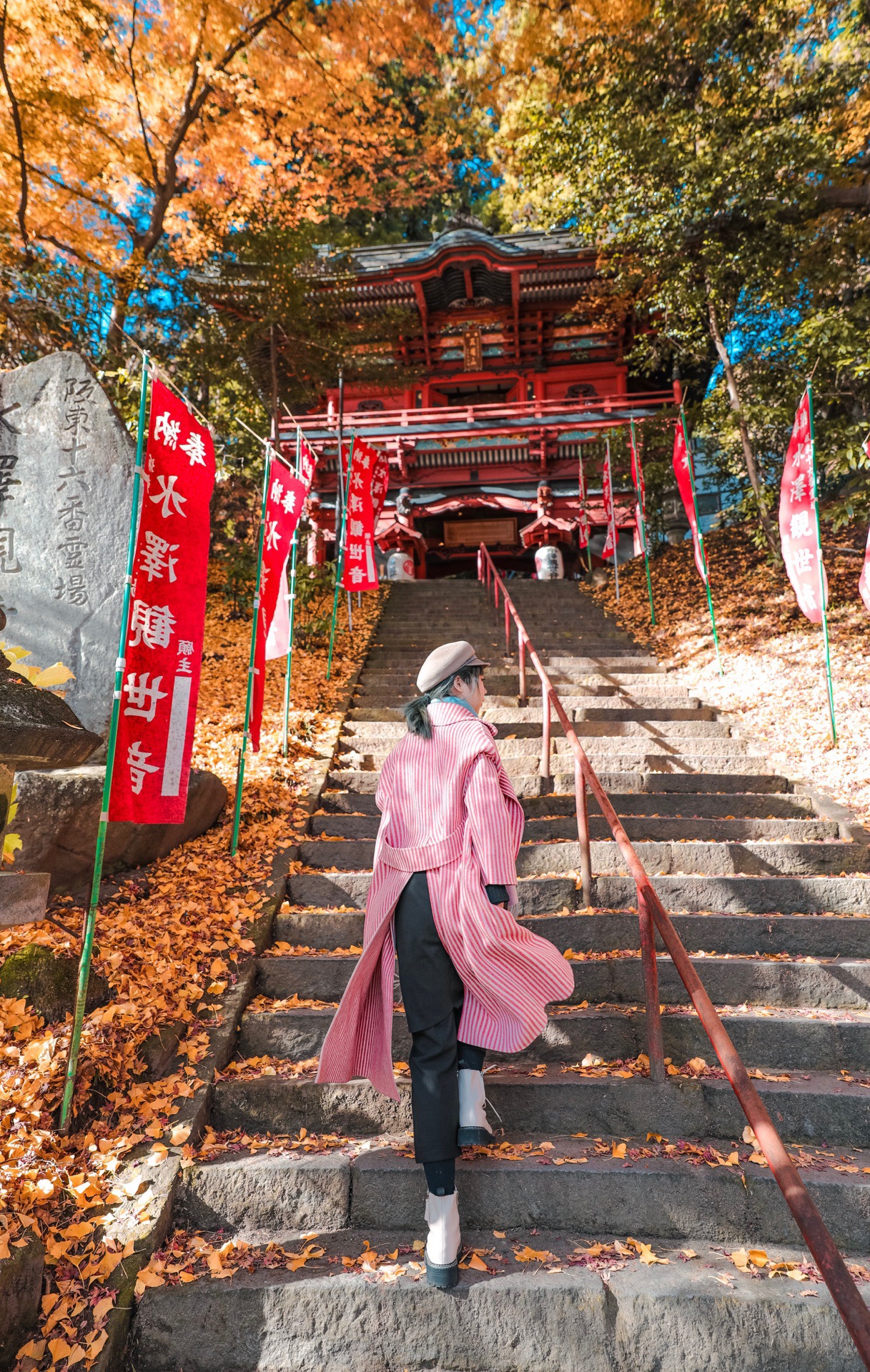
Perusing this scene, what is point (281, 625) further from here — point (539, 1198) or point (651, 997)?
point (539, 1198)

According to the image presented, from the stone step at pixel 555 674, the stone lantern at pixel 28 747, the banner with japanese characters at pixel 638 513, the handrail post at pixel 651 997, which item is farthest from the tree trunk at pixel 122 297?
the handrail post at pixel 651 997

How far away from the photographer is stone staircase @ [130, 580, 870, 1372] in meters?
2.12

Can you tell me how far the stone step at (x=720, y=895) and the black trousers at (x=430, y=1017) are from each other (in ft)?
5.26

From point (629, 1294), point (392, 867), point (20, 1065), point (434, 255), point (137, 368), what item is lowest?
point (629, 1294)

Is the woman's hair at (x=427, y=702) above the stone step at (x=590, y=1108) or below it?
above

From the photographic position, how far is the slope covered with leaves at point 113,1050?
7.28 ft

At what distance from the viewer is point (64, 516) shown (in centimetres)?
467

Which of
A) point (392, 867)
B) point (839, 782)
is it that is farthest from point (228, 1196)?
point (839, 782)

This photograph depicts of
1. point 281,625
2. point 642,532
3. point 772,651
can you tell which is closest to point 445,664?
point 281,625

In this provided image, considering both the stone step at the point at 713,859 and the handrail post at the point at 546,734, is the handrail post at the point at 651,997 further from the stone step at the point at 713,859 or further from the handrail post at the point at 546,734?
the handrail post at the point at 546,734

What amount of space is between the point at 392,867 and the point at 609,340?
60.9ft

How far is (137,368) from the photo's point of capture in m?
9.34

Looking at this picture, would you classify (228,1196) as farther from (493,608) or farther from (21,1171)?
(493,608)

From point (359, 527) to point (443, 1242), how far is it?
7.94 m
